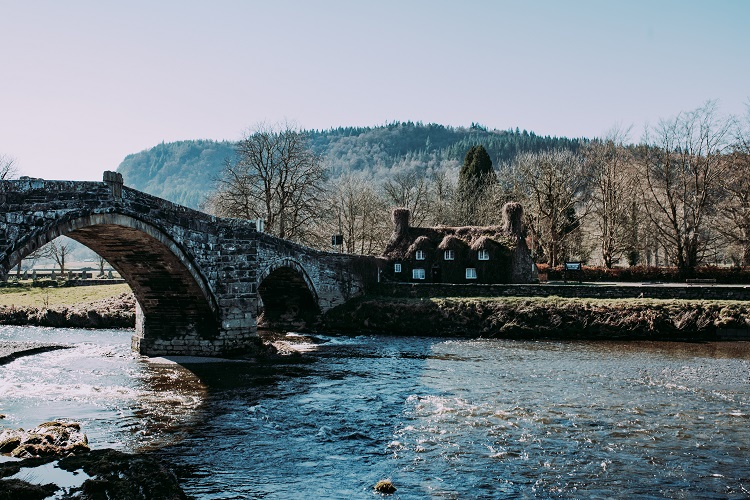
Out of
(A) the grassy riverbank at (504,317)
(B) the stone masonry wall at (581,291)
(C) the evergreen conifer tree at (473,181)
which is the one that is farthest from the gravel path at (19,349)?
(C) the evergreen conifer tree at (473,181)

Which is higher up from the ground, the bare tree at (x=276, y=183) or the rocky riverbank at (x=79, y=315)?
the bare tree at (x=276, y=183)

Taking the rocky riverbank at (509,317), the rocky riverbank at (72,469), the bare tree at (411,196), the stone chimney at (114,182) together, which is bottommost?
the rocky riverbank at (72,469)

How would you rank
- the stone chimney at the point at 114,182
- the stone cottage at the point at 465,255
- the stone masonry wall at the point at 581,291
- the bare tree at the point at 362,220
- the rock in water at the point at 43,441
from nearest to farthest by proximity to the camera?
the rock in water at the point at 43,441 < the stone chimney at the point at 114,182 < the stone masonry wall at the point at 581,291 < the stone cottage at the point at 465,255 < the bare tree at the point at 362,220

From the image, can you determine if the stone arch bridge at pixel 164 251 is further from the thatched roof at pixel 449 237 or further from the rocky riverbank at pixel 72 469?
the thatched roof at pixel 449 237

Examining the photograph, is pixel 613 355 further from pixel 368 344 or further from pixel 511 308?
pixel 368 344

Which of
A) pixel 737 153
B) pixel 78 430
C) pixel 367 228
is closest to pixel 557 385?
pixel 78 430

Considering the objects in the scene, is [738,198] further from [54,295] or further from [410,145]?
[410,145]

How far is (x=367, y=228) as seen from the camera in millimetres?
64688

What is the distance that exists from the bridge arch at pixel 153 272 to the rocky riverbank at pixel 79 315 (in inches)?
479

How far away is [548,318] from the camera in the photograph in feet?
118

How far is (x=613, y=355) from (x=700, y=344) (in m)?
6.15

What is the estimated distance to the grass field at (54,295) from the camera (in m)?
45.0

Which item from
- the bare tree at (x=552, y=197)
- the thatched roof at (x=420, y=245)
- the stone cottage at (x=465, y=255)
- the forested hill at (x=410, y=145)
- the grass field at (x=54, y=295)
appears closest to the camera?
the grass field at (x=54, y=295)

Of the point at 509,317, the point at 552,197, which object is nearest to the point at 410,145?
the point at 552,197
